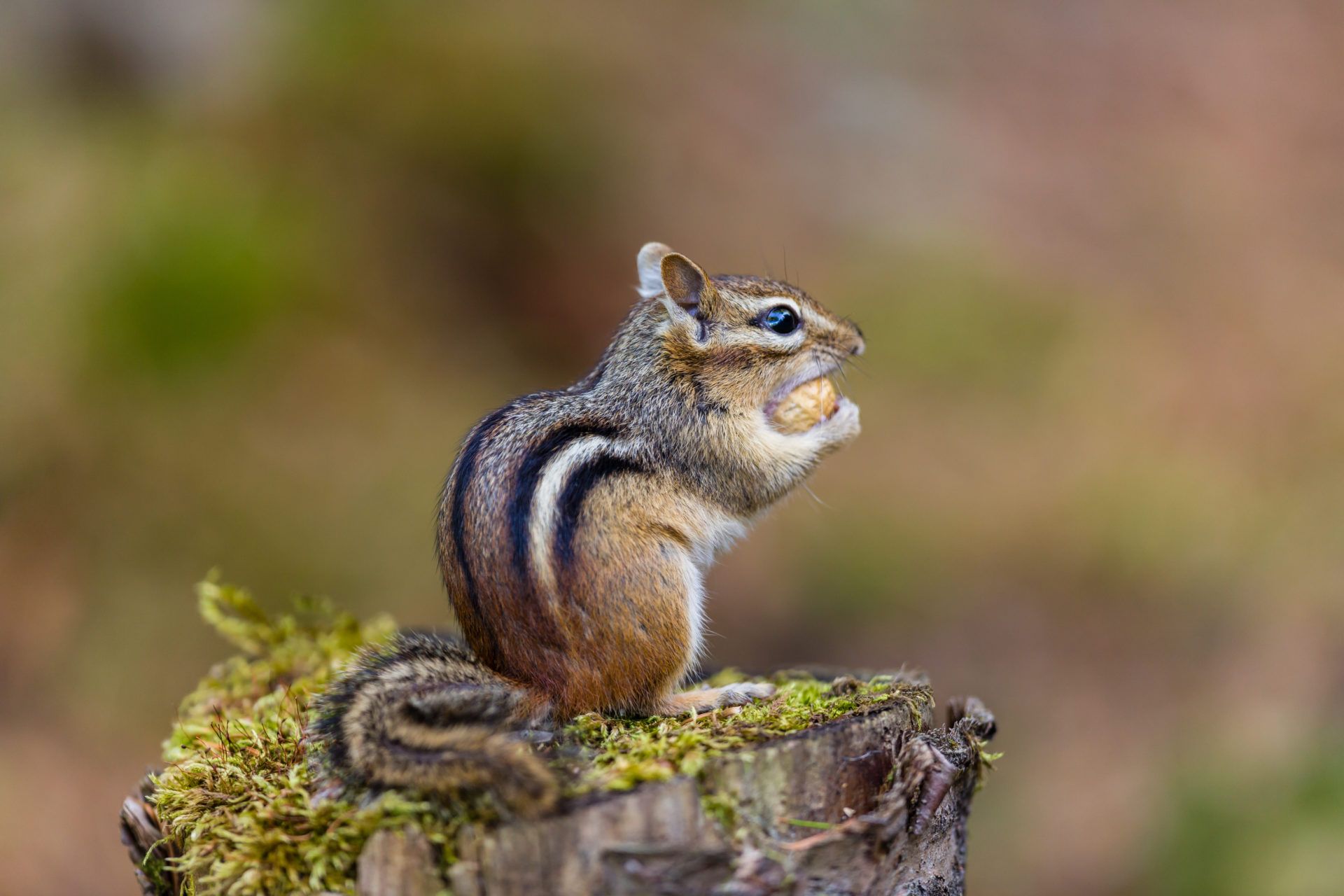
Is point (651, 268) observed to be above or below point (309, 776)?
above

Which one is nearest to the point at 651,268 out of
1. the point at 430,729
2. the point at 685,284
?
the point at 685,284

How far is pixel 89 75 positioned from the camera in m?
8.92

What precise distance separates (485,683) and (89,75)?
8.21 meters

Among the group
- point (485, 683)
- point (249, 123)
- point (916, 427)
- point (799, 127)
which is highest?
point (799, 127)

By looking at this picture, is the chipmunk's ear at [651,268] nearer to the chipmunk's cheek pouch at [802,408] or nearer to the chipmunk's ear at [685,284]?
the chipmunk's ear at [685,284]

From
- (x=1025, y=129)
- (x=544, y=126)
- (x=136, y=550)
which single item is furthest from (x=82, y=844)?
(x=1025, y=129)

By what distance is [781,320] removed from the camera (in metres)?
4.15

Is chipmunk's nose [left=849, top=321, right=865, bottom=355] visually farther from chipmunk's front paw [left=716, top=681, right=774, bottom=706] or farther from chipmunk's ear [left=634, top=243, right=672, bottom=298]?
chipmunk's front paw [left=716, top=681, right=774, bottom=706]

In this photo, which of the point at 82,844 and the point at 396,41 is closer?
the point at 82,844

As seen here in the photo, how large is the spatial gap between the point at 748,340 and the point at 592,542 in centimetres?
124

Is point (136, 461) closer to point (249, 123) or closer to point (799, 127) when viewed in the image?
point (249, 123)

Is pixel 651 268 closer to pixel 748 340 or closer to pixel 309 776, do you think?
pixel 748 340

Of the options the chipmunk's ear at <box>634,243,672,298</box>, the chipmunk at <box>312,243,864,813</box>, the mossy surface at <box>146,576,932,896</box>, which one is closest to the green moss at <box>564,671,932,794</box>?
the mossy surface at <box>146,576,932,896</box>

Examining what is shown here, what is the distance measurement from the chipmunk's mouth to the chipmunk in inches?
0.7
